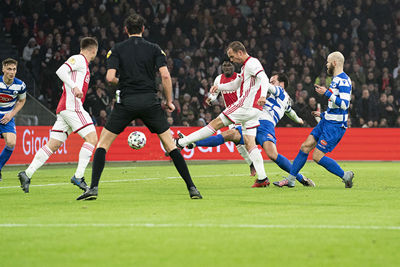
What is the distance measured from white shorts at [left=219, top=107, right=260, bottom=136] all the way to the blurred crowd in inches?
497

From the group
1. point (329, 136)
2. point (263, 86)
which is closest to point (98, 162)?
point (263, 86)

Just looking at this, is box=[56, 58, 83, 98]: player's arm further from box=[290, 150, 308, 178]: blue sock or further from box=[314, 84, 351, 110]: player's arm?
box=[290, 150, 308, 178]: blue sock

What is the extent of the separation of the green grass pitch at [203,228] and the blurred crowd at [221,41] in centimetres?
1426

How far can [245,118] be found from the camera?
11.5m

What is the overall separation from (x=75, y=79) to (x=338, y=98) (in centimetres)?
397

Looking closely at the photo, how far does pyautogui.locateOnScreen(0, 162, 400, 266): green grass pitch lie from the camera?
16.6 ft

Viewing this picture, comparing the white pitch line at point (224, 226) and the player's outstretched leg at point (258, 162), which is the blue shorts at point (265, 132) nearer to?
the player's outstretched leg at point (258, 162)

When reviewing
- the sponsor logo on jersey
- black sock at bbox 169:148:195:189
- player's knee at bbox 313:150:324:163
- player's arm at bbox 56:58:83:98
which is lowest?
player's knee at bbox 313:150:324:163

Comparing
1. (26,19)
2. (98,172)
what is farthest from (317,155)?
(26,19)

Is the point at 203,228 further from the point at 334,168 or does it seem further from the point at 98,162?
the point at 334,168

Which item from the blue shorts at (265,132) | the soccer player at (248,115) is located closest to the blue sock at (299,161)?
the soccer player at (248,115)

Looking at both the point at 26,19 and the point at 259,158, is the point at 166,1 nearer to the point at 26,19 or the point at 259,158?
the point at 26,19

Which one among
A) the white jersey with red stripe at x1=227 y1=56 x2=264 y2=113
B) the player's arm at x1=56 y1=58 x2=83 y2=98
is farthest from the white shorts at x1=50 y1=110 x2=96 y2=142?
the white jersey with red stripe at x1=227 y1=56 x2=264 y2=113

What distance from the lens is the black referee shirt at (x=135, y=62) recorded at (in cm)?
898
